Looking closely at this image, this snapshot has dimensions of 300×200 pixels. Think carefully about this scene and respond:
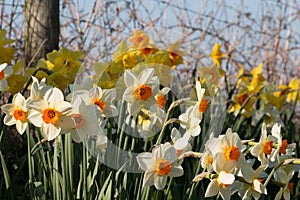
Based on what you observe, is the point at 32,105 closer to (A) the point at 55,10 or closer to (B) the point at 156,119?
(B) the point at 156,119

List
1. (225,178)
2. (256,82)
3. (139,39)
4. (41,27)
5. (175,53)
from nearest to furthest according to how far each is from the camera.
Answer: (225,178) → (139,39) → (175,53) → (41,27) → (256,82)

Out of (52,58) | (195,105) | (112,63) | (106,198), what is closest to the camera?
(106,198)

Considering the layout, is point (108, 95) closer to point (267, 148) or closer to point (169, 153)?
point (169, 153)

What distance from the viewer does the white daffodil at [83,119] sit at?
57.4 inches

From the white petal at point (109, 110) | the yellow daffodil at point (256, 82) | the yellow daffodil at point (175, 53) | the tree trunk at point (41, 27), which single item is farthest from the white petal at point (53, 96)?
the yellow daffodil at point (256, 82)

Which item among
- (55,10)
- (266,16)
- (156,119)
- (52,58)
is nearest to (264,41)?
(266,16)

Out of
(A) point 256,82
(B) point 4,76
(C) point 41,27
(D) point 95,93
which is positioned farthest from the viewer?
(A) point 256,82

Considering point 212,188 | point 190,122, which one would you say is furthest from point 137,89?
point 212,188

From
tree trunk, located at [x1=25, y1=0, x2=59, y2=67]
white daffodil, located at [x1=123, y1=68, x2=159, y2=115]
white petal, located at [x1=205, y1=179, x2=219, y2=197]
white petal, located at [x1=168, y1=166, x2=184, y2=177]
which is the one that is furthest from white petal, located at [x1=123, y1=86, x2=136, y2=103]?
tree trunk, located at [x1=25, y1=0, x2=59, y2=67]

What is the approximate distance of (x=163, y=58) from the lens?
2.05m

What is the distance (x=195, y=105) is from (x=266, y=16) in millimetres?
4784

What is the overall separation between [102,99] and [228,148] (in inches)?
16.2

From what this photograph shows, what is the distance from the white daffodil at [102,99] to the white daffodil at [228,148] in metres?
0.36

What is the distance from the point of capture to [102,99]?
5.29 feet
